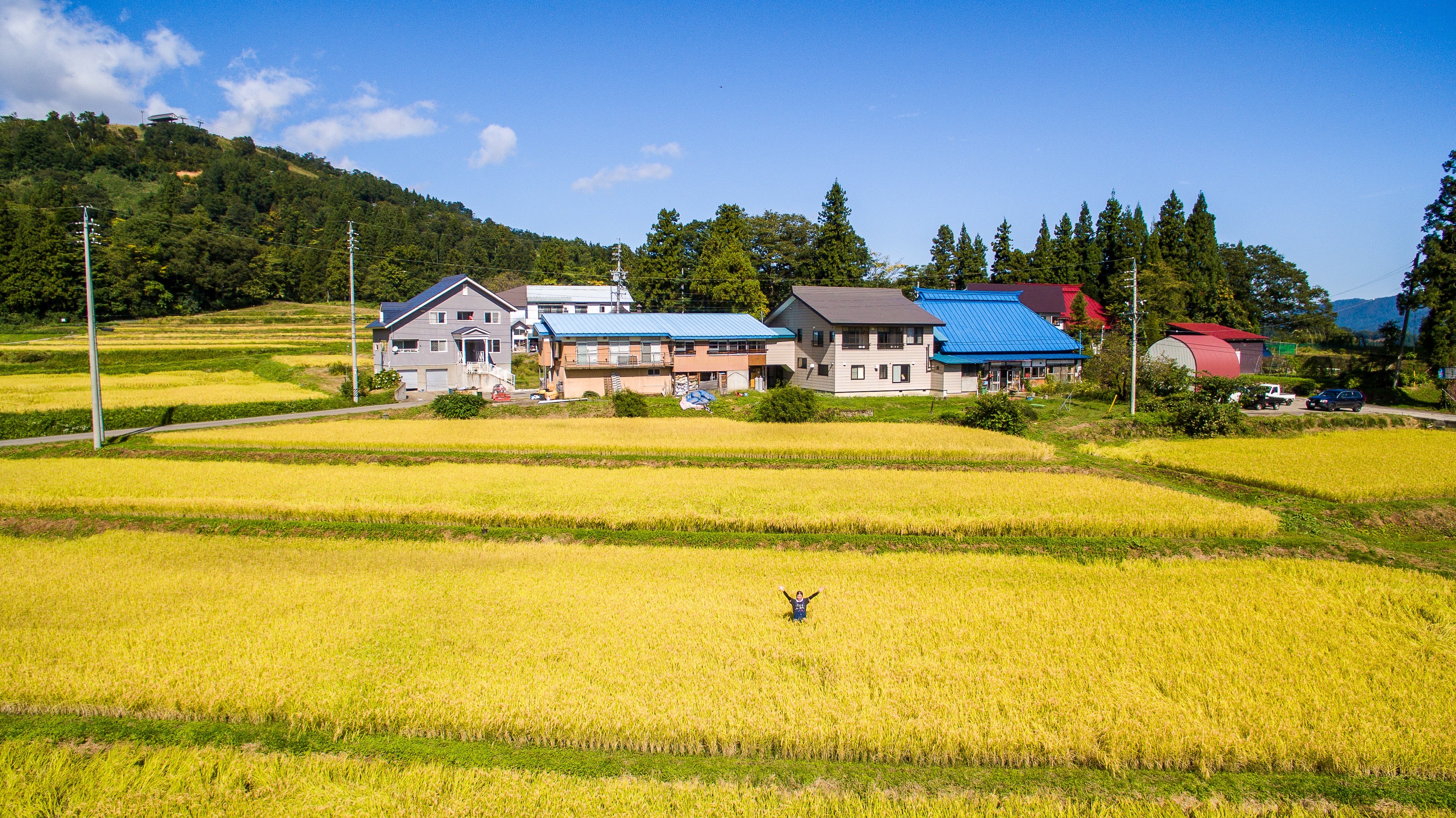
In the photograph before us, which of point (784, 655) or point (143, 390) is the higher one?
point (143, 390)

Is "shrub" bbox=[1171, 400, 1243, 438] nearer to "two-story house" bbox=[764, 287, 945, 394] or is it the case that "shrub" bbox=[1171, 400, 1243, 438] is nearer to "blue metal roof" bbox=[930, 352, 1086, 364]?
"blue metal roof" bbox=[930, 352, 1086, 364]

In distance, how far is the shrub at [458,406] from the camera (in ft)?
104

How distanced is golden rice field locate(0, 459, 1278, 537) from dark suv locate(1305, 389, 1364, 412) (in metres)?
23.3

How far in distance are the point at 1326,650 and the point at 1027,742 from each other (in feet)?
19.5

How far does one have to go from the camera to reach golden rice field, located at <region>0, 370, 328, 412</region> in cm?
3181

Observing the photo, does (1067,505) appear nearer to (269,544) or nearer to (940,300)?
(269,544)

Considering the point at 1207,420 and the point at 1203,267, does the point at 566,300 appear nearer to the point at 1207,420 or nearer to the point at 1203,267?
the point at 1207,420

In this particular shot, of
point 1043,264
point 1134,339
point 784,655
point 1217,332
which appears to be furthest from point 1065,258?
point 784,655

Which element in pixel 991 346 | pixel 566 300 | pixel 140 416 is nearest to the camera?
pixel 140 416

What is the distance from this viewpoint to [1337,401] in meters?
34.3

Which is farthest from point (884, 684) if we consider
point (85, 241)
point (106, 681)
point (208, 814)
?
point (85, 241)

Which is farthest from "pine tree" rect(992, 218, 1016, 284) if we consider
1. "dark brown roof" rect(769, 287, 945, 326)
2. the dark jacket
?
the dark jacket

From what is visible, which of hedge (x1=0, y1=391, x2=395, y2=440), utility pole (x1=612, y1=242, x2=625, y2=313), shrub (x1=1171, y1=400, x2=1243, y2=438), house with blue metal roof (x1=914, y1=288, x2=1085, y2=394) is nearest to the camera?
hedge (x1=0, y1=391, x2=395, y2=440)

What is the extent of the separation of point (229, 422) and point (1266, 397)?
166 ft
